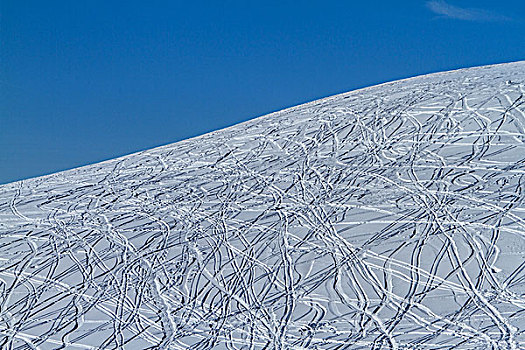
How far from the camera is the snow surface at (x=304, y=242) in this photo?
4.40 meters

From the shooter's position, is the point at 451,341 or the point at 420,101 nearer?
the point at 451,341

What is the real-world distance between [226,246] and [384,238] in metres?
1.35

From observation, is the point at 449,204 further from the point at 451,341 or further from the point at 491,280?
the point at 451,341

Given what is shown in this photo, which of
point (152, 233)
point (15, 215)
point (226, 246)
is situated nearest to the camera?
point (226, 246)

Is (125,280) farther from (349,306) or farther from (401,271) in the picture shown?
(401,271)

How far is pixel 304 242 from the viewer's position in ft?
17.2

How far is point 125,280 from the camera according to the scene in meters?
5.18

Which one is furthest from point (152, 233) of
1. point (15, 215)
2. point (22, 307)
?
point (15, 215)

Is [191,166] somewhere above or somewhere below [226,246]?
above

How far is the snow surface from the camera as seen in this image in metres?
4.40

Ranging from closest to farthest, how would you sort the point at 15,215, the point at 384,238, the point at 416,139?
the point at 384,238 < the point at 416,139 < the point at 15,215

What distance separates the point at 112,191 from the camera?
700 centimetres

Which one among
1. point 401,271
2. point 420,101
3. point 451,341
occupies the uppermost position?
point 420,101

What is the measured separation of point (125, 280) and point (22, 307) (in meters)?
0.86
